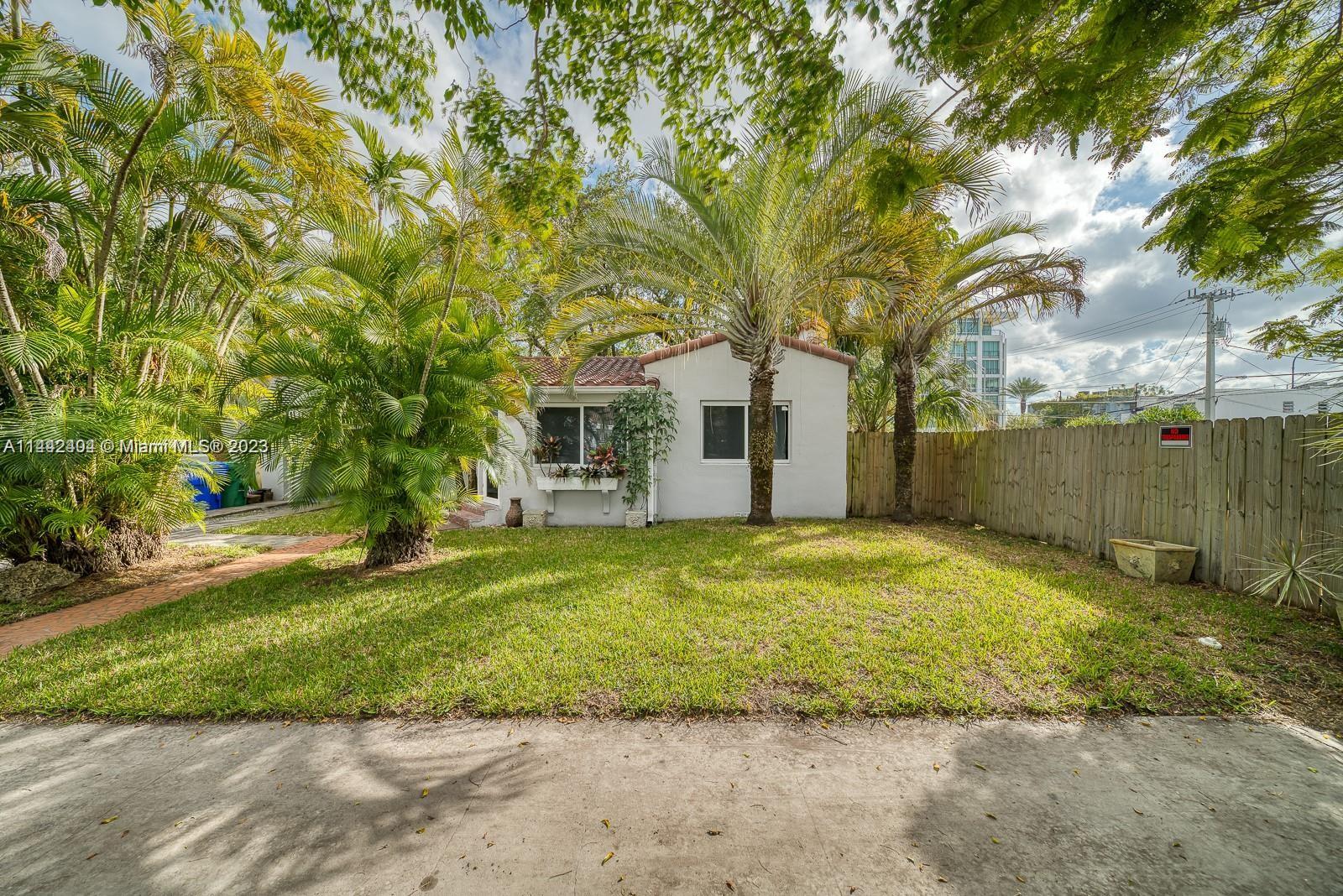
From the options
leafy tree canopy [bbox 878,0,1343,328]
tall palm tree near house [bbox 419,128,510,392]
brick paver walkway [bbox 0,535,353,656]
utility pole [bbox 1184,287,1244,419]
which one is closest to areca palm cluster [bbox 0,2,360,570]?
brick paver walkway [bbox 0,535,353,656]

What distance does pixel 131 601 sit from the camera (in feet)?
19.3

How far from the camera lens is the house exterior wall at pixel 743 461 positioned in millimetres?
10703

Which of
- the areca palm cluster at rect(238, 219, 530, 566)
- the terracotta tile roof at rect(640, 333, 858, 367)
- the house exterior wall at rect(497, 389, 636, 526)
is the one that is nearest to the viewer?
the areca palm cluster at rect(238, 219, 530, 566)

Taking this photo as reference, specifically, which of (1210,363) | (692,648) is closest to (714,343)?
(692,648)

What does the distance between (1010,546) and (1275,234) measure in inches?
209

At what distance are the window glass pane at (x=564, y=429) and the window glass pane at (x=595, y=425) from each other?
167mm

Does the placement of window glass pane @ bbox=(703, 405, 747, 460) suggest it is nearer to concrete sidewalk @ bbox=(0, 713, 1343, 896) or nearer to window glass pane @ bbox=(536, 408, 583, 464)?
window glass pane @ bbox=(536, 408, 583, 464)

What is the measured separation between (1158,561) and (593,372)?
10.0 metres

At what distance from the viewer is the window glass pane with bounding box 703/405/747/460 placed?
10.9m

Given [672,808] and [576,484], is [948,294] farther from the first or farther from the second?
[672,808]

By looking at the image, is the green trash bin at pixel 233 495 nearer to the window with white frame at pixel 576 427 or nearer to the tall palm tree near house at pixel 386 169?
the window with white frame at pixel 576 427

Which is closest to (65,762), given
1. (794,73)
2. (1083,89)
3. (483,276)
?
(483,276)

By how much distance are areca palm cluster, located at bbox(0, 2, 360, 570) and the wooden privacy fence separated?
12.1 metres

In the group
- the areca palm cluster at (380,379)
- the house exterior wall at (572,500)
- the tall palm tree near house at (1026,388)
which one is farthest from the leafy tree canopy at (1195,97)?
the tall palm tree near house at (1026,388)
